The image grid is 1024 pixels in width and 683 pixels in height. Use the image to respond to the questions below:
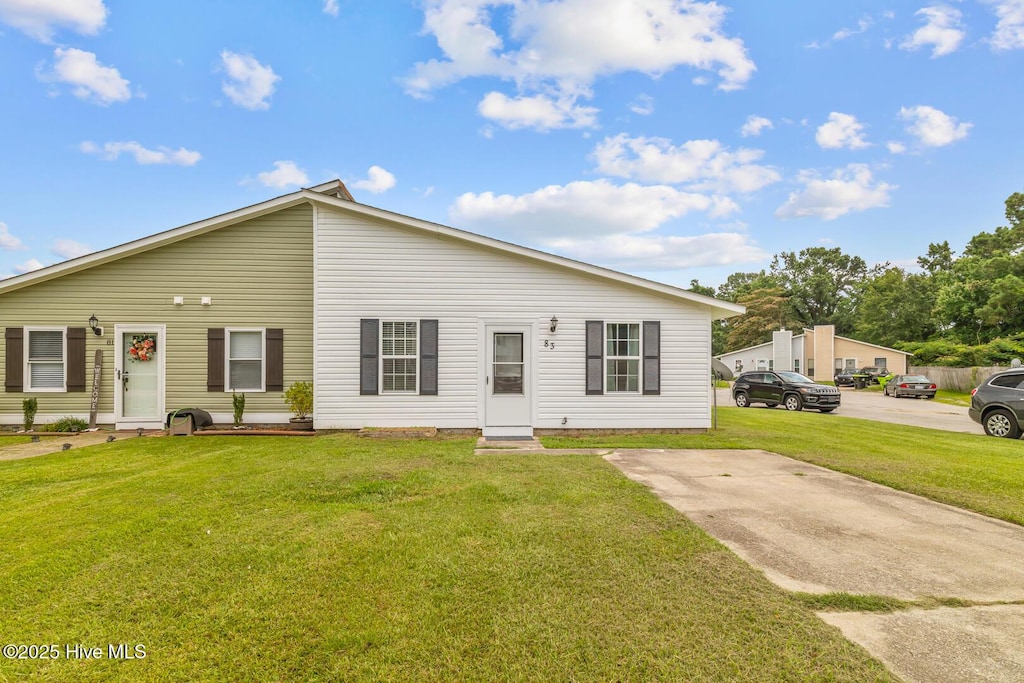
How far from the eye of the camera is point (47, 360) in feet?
30.9

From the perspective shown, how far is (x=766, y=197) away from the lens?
2019cm

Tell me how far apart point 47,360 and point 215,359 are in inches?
133

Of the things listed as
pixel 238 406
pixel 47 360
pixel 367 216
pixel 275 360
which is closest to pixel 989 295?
pixel 367 216

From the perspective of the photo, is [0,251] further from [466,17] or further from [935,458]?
[935,458]

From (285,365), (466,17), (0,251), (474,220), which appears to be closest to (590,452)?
(285,365)

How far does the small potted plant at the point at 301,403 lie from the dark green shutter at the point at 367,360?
1183 mm

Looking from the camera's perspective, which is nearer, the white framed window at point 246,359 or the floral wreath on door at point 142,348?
the floral wreath on door at point 142,348

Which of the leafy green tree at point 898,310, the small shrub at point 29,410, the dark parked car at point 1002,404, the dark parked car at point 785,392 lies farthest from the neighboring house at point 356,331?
the leafy green tree at point 898,310

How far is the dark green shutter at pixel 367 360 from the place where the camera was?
9.11 m

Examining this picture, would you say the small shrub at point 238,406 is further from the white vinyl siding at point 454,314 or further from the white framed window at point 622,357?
the white framed window at point 622,357

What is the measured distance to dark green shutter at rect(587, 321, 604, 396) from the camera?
30.8 ft

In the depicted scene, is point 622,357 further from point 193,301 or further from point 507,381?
point 193,301

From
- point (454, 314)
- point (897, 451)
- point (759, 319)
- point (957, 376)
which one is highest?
point (759, 319)

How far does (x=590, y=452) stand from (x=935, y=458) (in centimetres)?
574
